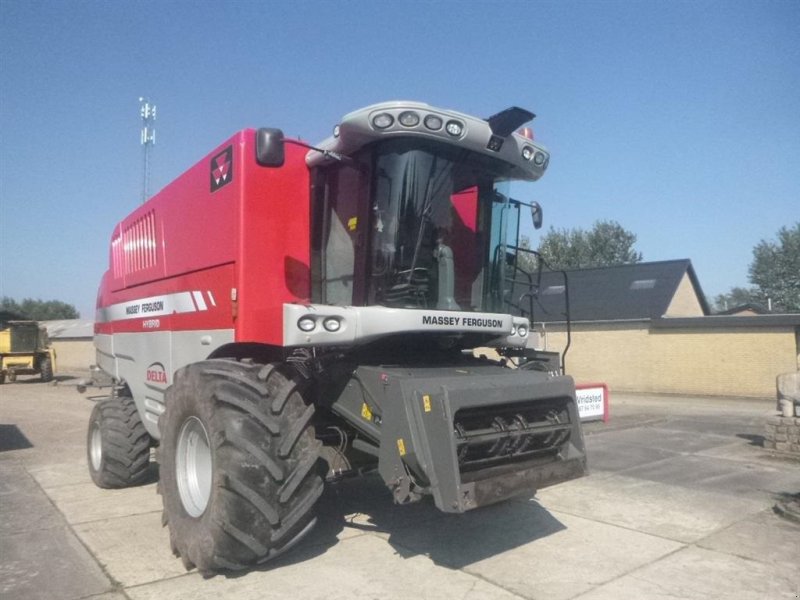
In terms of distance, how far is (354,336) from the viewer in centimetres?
443

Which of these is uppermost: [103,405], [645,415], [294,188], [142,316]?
[294,188]

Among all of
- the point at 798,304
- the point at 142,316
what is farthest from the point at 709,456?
the point at 798,304

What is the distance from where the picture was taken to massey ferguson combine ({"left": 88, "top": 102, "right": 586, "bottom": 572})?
414cm

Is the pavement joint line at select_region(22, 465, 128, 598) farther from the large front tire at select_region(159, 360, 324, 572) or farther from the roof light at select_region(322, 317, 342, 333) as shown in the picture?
the roof light at select_region(322, 317, 342, 333)

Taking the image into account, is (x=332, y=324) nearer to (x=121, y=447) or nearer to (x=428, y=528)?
(x=428, y=528)

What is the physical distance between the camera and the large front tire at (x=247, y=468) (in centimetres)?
408

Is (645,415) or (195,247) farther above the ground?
(195,247)

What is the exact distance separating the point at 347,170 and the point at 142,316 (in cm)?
339

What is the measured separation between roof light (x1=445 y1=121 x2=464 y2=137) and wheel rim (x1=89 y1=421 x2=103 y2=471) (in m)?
5.32

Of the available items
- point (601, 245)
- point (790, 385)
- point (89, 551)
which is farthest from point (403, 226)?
point (601, 245)

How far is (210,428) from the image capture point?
14.2 ft

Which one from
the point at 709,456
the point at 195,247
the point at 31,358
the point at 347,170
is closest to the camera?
the point at 347,170

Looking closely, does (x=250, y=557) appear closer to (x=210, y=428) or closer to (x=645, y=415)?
(x=210, y=428)

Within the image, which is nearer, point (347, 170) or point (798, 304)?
point (347, 170)
